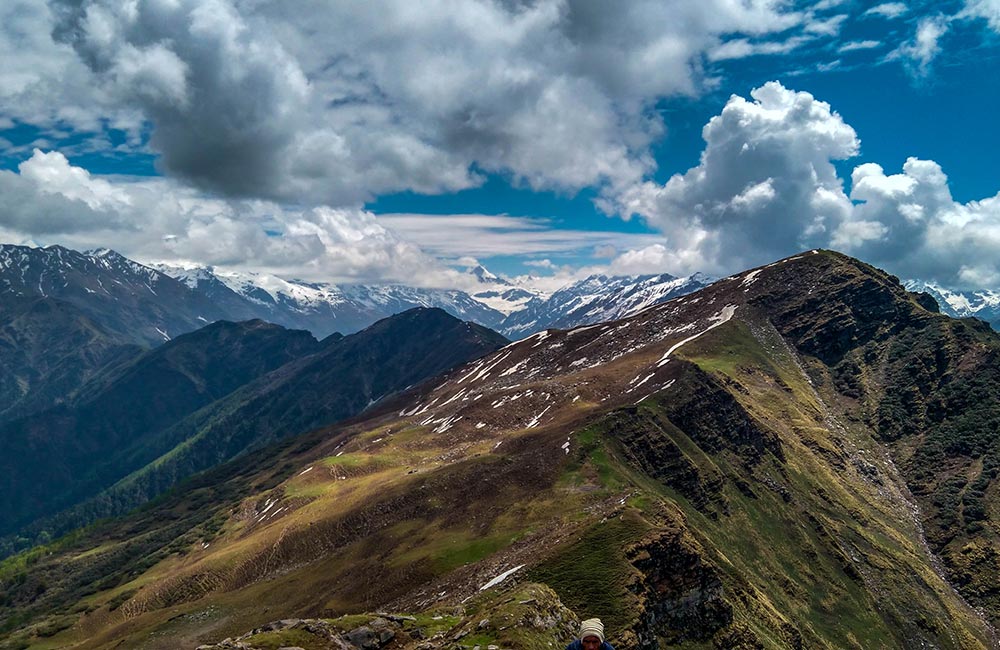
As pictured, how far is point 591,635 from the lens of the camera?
55.4ft

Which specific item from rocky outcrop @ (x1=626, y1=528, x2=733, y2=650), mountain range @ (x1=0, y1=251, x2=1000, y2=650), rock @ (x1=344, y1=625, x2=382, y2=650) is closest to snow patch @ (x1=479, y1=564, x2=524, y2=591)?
mountain range @ (x1=0, y1=251, x2=1000, y2=650)

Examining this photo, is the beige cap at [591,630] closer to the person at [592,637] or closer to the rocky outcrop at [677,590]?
the person at [592,637]

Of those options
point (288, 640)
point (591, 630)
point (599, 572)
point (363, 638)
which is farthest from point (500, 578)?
point (591, 630)

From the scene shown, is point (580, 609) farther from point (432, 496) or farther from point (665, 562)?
point (432, 496)

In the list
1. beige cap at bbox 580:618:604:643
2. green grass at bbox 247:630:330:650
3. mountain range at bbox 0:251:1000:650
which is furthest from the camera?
mountain range at bbox 0:251:1000:650

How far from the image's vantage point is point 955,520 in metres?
182

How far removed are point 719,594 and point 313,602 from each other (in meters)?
65.5

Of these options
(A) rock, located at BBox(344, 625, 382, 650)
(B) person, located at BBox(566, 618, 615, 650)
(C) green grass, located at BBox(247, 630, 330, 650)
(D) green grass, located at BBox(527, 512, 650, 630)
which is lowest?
(D) green grass, located at BBox(527, 512, 650, 630)

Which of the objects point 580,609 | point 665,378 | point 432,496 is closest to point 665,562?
point 580,609

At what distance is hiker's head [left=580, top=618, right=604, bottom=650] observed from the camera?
662 inches

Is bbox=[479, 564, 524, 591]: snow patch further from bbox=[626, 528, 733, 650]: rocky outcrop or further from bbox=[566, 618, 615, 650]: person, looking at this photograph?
bbox=[566, 618, 615, 650]: person

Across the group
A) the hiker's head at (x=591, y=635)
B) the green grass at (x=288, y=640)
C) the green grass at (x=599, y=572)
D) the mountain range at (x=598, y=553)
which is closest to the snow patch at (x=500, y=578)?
the mountain range at (x=598, y=553)

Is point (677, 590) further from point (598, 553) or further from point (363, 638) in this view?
point (363, 638)

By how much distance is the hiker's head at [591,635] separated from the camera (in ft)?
55.2
